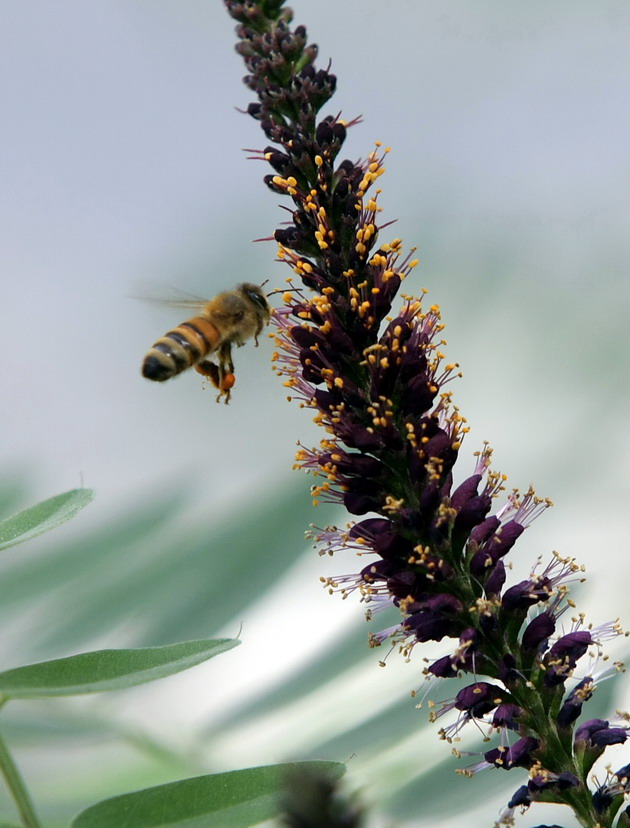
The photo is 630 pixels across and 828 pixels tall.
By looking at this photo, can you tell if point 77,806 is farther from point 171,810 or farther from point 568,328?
point 568,328

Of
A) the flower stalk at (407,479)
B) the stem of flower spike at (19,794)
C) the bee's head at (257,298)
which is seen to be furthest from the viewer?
the bee's head at (257,298)

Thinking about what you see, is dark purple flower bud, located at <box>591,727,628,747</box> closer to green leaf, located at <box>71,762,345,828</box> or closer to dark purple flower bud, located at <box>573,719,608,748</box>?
dark purple flower bud, located at <box>573,719,608,748</box>

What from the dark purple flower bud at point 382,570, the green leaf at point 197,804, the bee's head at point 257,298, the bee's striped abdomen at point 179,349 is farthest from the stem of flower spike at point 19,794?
the bee's head at point 257,298

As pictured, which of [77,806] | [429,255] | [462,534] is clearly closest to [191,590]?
[77,806]

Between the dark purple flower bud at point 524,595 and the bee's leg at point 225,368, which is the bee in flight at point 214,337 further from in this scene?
the dark purple flower bud at point 524,595

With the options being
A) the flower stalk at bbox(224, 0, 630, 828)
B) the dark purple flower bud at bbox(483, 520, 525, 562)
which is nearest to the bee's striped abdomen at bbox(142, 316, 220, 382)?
the flower stalk at bbox(224, 0, 630, 828)

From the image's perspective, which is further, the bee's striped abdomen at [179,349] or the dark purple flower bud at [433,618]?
the bee's striped abdomen at [179,349]

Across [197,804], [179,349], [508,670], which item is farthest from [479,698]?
[179,349]
